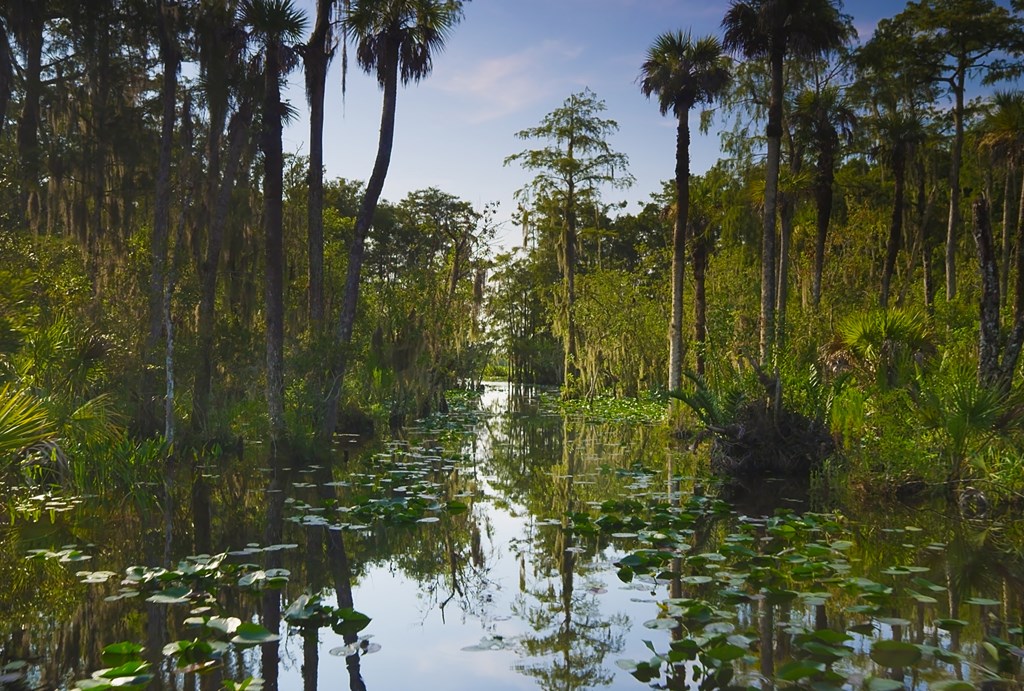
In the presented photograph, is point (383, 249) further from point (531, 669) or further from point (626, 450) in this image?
point (531, 669)

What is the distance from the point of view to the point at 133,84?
81.0ft

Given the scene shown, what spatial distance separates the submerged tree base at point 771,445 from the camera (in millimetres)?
13570

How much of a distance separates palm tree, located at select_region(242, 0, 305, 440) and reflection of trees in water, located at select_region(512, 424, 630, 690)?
851 cm

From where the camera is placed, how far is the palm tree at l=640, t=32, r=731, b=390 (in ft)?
72.6

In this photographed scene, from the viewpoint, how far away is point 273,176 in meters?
16.5

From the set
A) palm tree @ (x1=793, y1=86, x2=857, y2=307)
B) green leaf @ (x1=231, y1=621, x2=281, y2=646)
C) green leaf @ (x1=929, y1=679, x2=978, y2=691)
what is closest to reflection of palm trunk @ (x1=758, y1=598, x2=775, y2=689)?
green leaf @ (x1=929, y1=679, x2=978, y2=691)

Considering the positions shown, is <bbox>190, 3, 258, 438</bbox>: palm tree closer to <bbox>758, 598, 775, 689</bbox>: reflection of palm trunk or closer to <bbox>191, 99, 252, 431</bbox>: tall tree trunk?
<bbox>191, 99, 252, 431</bbox>: tall tree trunk

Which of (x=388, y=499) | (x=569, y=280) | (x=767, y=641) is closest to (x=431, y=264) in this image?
(x=569, y=280)

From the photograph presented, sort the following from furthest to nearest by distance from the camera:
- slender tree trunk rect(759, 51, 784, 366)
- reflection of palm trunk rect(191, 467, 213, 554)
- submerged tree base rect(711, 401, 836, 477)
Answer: slender tree trunk rect(759, 51, 784, 366), submerged tree base rect(711, 401, 836, 477), reflection of palm trunk rect(191, 467, 213, 554)

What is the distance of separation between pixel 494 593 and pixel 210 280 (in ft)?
46.7

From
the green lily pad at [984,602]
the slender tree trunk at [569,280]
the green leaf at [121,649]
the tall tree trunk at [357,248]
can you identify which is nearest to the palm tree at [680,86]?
the tall tree trunk at [357,248]

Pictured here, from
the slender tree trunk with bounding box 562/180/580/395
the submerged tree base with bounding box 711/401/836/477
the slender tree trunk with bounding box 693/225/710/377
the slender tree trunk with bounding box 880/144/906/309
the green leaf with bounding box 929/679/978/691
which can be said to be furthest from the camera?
the slender tree trunk with bounding box 562/180/580/395

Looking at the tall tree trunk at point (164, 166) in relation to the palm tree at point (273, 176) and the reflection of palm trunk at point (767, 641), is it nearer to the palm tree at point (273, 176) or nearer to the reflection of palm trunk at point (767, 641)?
the palm tree at point (273, 176)

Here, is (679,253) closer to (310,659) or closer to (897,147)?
(897,147)
